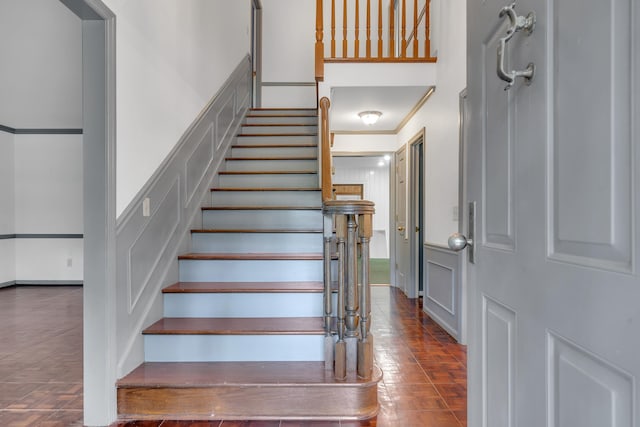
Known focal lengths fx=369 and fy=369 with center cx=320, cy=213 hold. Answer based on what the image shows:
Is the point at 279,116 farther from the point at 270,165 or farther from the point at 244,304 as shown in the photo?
the point at 244,304

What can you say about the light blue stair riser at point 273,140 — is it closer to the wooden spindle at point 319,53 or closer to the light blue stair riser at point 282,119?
Result: the light blue stair riser at point 282,119

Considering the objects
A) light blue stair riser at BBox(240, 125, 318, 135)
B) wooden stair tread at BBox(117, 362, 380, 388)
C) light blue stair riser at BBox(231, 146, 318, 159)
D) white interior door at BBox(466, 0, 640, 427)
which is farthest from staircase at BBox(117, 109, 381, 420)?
white interior door at BBox(466, 0, 640, 427)

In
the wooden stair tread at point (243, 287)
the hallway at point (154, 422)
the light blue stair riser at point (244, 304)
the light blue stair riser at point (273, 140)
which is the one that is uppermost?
the light blue stair riser at point (273, 140)

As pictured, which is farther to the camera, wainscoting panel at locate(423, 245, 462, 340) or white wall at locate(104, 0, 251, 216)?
wainscoting panel at locate(423, 245, 462, 340)

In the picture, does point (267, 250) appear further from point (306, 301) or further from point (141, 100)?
point (141, 100)

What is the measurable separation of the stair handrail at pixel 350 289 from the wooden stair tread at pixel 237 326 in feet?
0.59

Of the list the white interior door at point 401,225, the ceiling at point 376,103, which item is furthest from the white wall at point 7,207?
the white interior door at point 401,225

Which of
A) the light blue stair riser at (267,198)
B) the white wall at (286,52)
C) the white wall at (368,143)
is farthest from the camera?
the white wall at (286,52)

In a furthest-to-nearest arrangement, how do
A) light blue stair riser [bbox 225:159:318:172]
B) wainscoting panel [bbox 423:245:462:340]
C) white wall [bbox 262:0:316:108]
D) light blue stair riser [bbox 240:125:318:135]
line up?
white wall [bbox 262:0:316:108] < light blue stair riser [bbox 240:125:318:135] < light blue stair riser [bbox 225:159:318:172] < wainscoting panel [bbox 423:245:462:340]

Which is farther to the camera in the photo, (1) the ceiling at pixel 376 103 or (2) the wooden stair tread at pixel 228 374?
(1) the ceiling at pixel 376 103

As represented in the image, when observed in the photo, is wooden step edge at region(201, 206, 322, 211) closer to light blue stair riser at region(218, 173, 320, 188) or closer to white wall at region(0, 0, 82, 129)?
light blue stair riser at region(218, 173, 320, 188)

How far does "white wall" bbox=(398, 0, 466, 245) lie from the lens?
3.09 meters

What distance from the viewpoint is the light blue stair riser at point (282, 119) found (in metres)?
4.64

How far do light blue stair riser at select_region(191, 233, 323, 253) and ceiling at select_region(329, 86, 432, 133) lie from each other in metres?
1.78
